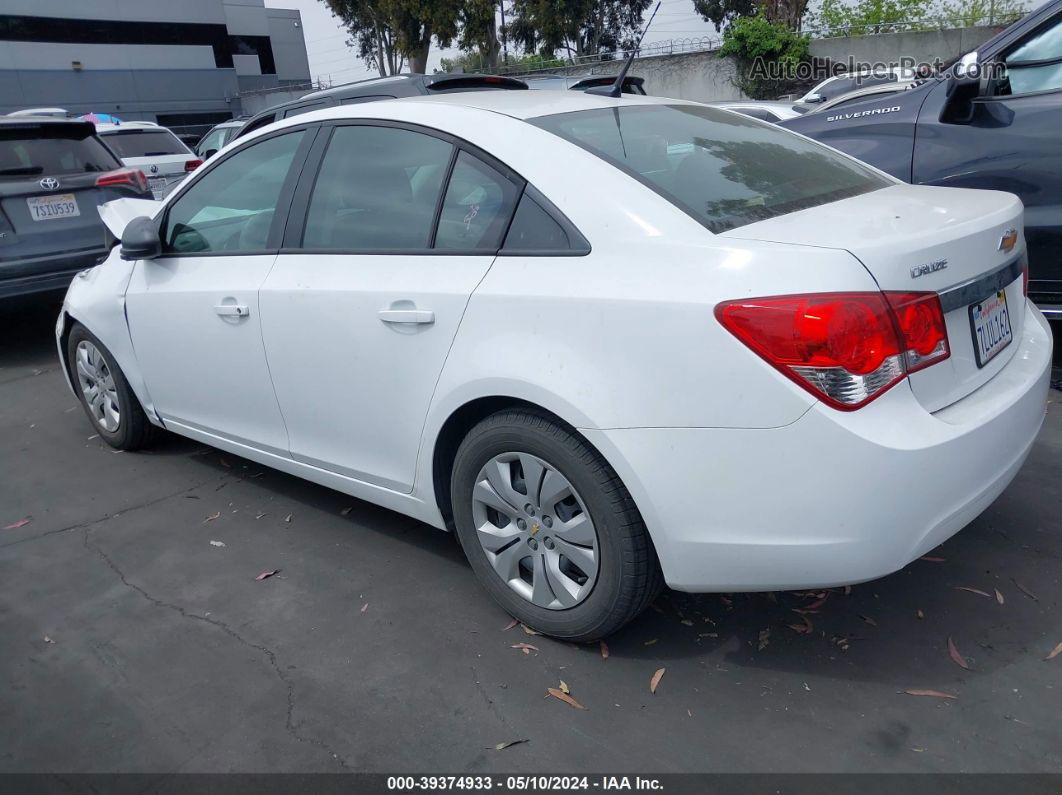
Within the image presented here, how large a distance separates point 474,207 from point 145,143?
11097 mm

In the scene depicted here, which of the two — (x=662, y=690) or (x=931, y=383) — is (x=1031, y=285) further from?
(x=662, y=690)

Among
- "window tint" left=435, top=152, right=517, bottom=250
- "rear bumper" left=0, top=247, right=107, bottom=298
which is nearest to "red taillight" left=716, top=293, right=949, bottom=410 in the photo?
"window tint" left=435, top=152, right=517, bottom=250

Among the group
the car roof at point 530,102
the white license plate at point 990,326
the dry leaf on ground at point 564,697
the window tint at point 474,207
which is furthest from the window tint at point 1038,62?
the dry leaf on ground at point 564,697

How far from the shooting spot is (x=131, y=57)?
3888cm

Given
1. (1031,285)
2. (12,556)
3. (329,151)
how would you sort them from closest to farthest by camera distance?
(329,151)
(12,556)
(1031,285)

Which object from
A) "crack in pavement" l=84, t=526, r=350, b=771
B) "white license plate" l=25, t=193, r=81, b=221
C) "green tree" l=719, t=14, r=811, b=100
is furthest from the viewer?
"green tree" l=719, t=14, r=811, b=100

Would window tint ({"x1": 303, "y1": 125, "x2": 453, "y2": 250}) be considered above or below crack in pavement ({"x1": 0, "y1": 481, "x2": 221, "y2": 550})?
above

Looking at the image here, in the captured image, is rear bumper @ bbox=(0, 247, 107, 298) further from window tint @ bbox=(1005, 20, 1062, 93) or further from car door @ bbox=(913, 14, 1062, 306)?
window tint @ bbox=(1005, 20, 1062, 93)

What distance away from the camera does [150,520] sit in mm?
4047

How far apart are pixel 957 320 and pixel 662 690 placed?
1.34 m

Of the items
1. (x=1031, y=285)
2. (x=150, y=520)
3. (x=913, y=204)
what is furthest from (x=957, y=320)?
(x=150, y=520)

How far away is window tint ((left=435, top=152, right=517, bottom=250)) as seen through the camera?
2838 millimetres

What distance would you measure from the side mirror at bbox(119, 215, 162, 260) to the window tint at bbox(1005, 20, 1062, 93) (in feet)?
14.5

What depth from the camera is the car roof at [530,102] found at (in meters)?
3.11
